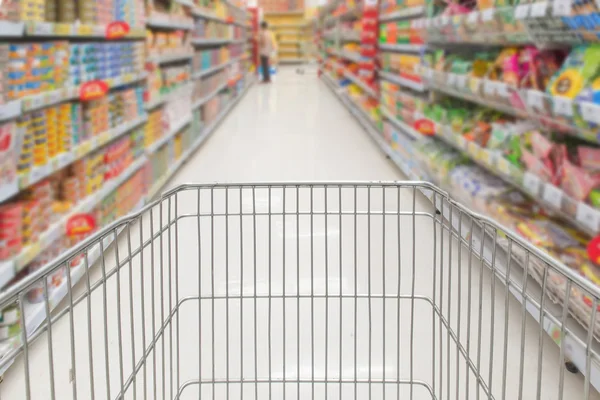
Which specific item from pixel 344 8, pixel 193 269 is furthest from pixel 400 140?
pixel 344 8

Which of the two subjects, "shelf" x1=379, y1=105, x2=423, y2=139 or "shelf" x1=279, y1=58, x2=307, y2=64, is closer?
"shelf" x1=379, y1=105, x2=423, y2=139

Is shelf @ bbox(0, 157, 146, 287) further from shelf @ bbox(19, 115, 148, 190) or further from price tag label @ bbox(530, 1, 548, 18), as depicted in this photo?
price tag label @ bbox(530, 1, 548, 18)

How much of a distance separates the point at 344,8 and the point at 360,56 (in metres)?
2.33

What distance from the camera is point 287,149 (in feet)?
20.0

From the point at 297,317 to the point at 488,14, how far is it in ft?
6.15

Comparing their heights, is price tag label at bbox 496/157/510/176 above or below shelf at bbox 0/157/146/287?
above

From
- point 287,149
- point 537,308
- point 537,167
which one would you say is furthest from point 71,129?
point 287,149

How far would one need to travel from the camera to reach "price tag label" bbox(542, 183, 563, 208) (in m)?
2.20

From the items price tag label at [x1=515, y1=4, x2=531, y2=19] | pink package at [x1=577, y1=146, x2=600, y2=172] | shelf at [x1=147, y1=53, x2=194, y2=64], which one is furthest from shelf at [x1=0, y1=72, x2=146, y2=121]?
pink package at [x1=577, y1=146, x2=600, y2=172]

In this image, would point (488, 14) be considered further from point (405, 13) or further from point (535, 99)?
point (405, 13)

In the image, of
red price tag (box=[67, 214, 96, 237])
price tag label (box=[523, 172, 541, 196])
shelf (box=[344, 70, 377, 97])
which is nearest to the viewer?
price tag label (box=[523, 172, 541, 196])

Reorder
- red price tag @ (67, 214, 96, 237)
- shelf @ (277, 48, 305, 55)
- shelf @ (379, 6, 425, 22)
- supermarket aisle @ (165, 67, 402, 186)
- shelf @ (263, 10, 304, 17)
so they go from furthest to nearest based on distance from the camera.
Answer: shelf @ (277, 48, 305, 55)
shelf @ (263, 10, 304, 17)
supermarket aisle @ (165, 67, 402, 186)
shelf @ (379, 6, 425, 22)
red price tag @ (67, 214, 96, 237)

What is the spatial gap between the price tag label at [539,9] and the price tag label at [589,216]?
0.74 m

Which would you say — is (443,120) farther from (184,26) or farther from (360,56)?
(360,56)
